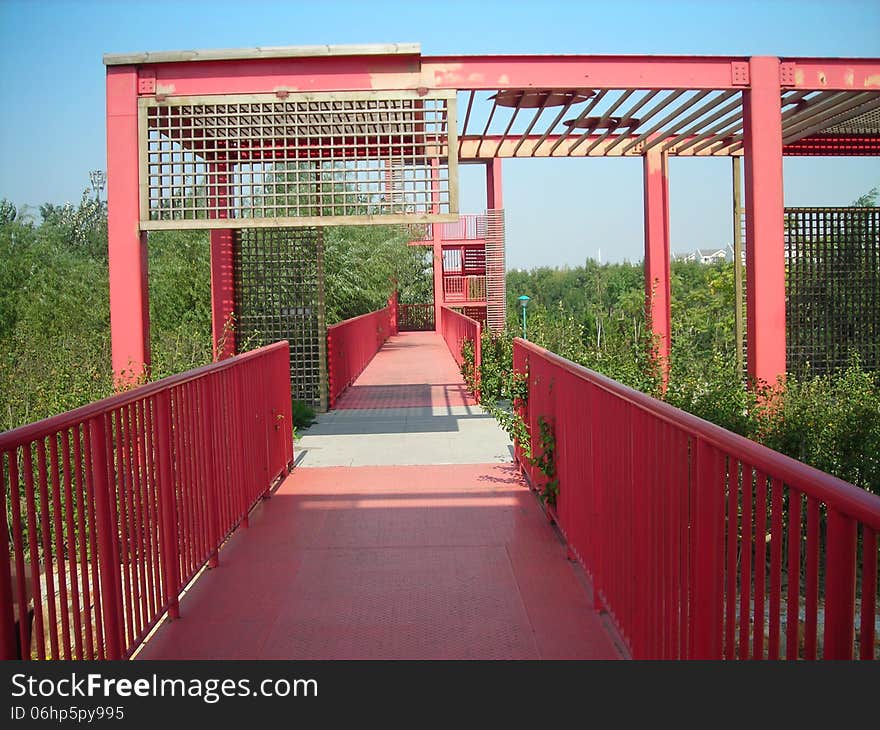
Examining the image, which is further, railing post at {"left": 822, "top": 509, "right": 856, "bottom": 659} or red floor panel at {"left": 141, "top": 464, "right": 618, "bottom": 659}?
red floor panel at {"left": 141, "top": 464, "right": 618, "bottom": 659}

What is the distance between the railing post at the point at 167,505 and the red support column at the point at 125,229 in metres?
4.60

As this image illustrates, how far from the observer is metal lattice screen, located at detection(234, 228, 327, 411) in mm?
12648

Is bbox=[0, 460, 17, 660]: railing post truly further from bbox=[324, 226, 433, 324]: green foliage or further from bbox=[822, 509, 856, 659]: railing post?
bbox=[324, 226, 433, 324]: green foliage

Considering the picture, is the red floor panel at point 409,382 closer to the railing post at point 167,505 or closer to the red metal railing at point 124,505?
the red metal railing at point 124,505

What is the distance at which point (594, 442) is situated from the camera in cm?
399

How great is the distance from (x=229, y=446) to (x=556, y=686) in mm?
3344

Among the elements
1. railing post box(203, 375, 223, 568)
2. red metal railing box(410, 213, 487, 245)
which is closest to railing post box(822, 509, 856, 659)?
railing post box(203, 375, 223, 568)

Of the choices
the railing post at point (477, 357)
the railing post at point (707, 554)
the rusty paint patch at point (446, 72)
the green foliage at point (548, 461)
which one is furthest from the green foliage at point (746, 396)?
the railing post at point (707, 554)

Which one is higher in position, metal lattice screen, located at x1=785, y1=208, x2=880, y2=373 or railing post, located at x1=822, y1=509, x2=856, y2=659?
metal lattice screen, located at x1=785, y1=208, x2=880, y2=373

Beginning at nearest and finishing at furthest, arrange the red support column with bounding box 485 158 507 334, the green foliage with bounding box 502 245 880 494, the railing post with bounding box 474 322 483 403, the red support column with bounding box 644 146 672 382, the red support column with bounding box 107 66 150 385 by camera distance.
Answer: the green foliage with bounding box 502 245 880 494
the red support column with bounding box 107 66 150 385
the red support column with bounding box 644 146 672 382
the railing post with bounding box 474 322 483 403
the red support column with bounding box 485 158 507 334

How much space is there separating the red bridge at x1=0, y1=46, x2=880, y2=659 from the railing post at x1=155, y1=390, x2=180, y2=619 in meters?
0.02

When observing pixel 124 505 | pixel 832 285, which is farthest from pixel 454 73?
pixel 832 285

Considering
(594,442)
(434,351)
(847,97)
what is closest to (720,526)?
(594,442)

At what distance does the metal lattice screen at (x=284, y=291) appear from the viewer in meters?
12.6
